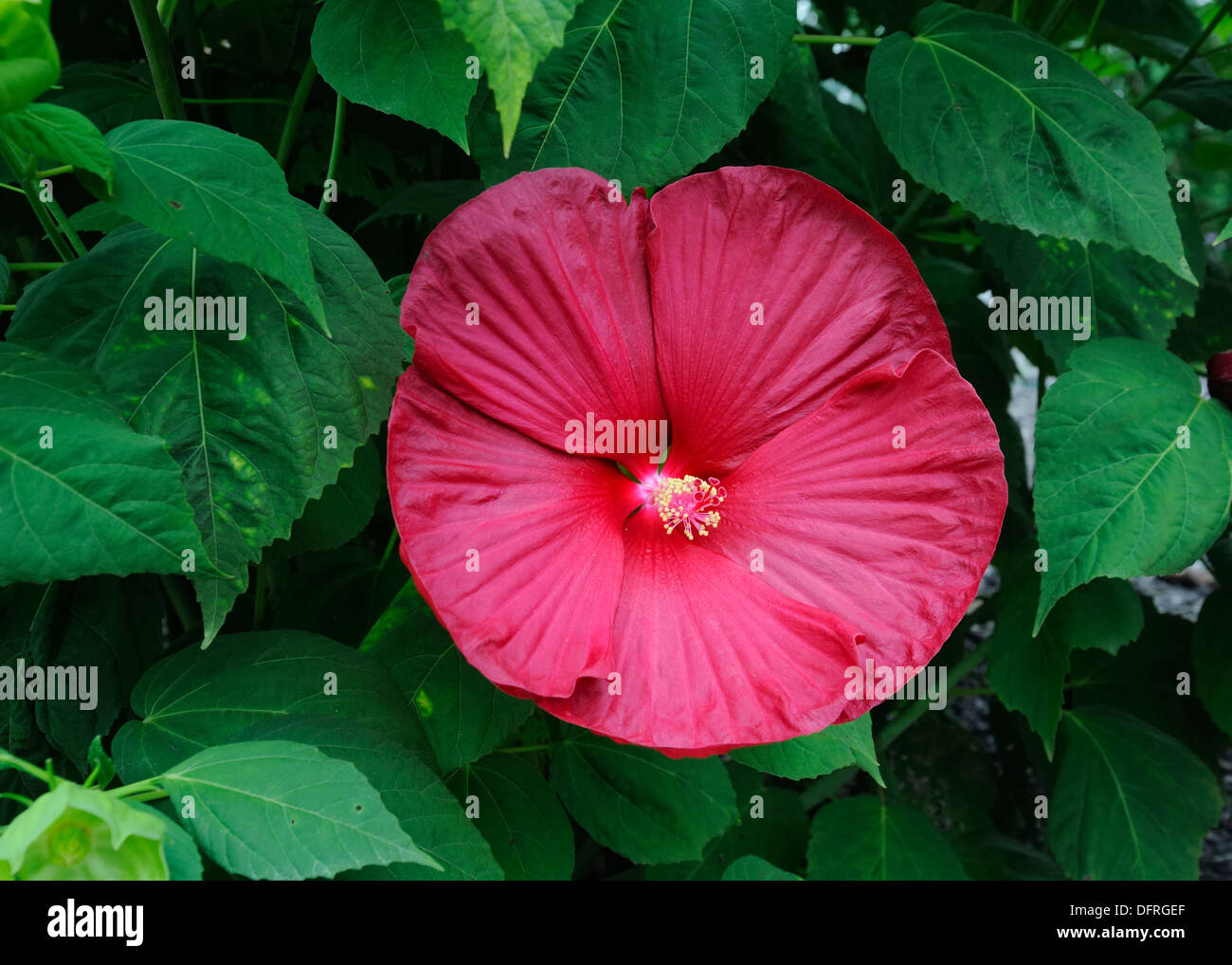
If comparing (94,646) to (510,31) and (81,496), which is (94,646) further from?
(510,31)

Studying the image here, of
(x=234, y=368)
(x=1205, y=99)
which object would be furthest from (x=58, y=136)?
(x=1205, y=99)

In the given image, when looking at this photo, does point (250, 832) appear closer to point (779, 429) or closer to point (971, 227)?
point (779, 429)

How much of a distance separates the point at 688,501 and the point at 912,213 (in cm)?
50

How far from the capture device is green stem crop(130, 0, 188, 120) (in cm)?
68

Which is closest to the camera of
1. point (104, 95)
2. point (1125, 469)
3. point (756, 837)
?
point (1125, 469)

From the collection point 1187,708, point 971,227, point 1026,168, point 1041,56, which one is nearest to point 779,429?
point 1026,168

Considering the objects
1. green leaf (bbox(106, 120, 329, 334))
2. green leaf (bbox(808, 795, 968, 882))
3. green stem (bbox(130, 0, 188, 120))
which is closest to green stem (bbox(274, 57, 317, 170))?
green stem (bbox(130, 0, 188, 120))

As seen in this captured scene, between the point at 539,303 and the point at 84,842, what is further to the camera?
the point at 539,303

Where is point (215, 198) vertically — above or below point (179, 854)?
above

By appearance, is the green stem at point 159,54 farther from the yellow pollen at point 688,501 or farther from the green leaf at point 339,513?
the yellow pollen at point 688,501

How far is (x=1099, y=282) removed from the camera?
991mm

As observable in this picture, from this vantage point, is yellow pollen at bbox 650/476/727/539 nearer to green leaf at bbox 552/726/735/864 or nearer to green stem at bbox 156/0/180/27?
green leaf at bbox 552/726/735/864

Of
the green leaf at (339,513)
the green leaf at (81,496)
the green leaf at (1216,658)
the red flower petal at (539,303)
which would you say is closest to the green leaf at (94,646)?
the green leaf at (339,513)

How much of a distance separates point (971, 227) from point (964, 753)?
29.4 inches
